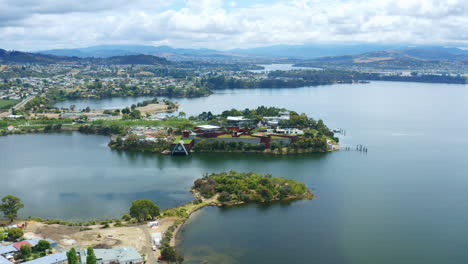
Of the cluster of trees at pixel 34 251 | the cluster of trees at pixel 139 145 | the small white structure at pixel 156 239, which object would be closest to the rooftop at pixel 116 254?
the small white structure at pixel 156 239

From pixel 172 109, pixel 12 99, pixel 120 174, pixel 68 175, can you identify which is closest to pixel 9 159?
pixel 68 175

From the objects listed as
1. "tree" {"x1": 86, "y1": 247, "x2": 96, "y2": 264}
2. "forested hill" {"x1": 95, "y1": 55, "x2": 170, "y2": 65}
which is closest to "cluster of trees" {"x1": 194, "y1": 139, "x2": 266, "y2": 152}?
"tree" {"x1": 86, "y1": 247, "x2": 96, "y2": 264}

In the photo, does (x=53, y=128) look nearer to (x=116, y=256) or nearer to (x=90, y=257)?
(x=116, y=256)

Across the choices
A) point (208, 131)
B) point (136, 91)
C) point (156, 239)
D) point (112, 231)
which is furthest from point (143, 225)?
point (136, 91)

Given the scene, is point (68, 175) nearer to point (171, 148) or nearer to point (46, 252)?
point (171, 148)

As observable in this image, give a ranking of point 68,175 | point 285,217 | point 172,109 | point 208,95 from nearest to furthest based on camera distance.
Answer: point 285,217 < point 68,175 < point 172,109 < point 208,95

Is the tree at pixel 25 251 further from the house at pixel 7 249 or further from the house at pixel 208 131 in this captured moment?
the house at pixel 208 131

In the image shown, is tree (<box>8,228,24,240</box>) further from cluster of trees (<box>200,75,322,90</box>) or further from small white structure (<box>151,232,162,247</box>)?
cluster of trees (<box>200,75,322,90</box>)
